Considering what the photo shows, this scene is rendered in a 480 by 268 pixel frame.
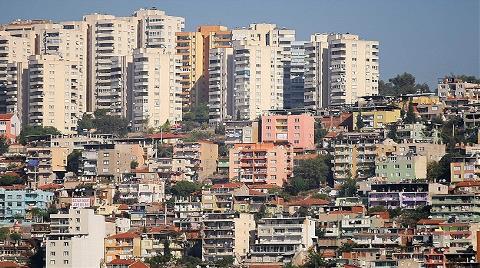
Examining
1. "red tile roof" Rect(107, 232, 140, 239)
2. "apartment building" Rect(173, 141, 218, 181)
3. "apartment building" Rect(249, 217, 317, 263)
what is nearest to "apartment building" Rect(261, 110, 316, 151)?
"apartment building" Rect(173, 141, 218, 181)

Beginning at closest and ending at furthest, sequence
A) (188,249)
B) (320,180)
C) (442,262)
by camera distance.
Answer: (442,262) < (188,249) < (320,180)

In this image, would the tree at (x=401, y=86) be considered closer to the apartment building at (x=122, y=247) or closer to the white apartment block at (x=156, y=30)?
the white apartment block at (x=156, y=30)

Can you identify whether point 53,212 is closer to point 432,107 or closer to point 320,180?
point 320,180

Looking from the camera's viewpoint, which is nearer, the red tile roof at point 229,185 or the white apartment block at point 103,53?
the red tile roof at point 229,185

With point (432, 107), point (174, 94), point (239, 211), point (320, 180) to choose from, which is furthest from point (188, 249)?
point (174, 94)

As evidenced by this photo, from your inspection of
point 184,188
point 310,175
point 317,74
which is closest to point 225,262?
point 184,188

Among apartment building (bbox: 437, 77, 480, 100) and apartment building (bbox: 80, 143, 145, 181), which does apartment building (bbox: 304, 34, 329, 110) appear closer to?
apartment building (bbox: 437, 77, 480, 100)

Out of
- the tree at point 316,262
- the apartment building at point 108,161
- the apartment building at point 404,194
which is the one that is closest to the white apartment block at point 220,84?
the apartment building at point 108,161
